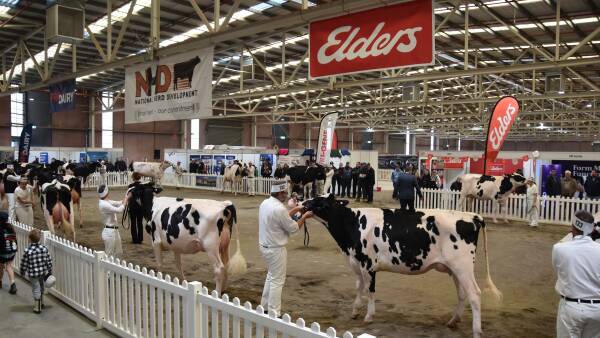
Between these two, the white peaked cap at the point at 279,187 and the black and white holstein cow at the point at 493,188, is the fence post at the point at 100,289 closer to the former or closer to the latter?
the white peaked cap at the point at 279,187

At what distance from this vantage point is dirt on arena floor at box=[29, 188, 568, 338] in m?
5.21

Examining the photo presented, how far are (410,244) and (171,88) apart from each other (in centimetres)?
489

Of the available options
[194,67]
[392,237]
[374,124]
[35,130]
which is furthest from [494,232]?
[35,130]

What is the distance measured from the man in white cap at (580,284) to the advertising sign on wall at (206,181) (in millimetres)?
21109

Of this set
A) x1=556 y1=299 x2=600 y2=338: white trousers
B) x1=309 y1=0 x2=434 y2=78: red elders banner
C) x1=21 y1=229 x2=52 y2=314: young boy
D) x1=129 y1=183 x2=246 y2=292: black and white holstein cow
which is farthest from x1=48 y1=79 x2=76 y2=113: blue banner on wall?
x1=556 y1=299 x2=600 y2=338: white trousers

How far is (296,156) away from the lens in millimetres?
23234

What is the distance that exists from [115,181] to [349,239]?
23.2 m

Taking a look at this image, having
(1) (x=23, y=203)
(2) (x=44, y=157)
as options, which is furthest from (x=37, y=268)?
(2) (x=44, y=157)

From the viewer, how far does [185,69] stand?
753 centimetres

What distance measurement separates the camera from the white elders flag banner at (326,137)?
15.5m

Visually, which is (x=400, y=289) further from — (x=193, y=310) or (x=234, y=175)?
(x=234, y=175)

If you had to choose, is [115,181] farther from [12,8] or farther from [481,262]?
[481,262]

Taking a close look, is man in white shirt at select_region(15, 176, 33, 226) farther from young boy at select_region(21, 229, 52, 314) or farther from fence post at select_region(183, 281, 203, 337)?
fence post at select_region(183, 281, 203, 337)

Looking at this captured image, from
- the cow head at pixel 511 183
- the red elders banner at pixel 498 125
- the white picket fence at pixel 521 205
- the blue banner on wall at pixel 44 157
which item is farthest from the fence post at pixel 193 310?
the blue banner on wall at pixel 44 157
